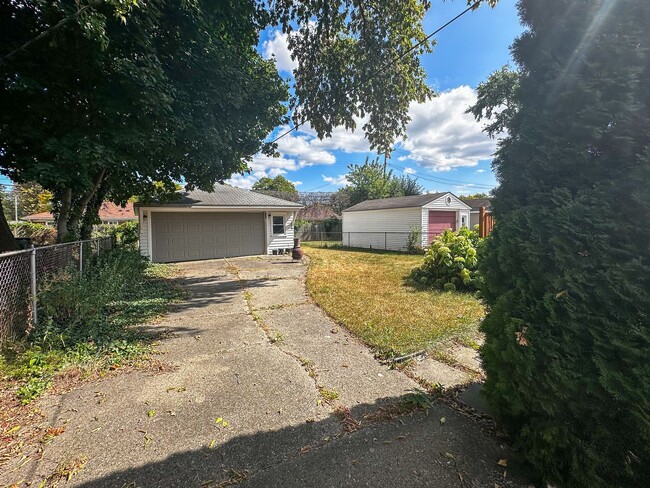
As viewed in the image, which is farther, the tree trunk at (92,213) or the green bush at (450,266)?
the tree trunk at (92,213)

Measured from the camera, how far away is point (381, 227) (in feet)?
61.4

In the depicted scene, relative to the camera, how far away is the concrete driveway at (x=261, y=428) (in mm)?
1894

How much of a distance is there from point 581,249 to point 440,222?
16.1 metres

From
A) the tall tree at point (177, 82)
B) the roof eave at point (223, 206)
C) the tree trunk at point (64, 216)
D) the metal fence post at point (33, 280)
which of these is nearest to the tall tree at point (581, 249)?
the tall tree at point (177, 82)

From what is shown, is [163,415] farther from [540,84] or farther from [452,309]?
[452,309]

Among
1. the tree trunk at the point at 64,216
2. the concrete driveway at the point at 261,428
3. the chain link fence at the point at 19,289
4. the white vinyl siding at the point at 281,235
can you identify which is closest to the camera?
the concrete driveway at the point at 261,428

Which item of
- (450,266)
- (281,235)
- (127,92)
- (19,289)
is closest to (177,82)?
(127,92)

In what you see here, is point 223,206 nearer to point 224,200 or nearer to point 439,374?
point 224,200

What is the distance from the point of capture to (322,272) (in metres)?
9.56

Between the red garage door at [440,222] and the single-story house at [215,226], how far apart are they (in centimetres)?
756

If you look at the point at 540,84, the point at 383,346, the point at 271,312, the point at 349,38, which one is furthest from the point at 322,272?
the point at 540,84

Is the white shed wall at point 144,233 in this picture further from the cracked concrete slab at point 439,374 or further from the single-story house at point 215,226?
the cracked concrete slab at point 439,374

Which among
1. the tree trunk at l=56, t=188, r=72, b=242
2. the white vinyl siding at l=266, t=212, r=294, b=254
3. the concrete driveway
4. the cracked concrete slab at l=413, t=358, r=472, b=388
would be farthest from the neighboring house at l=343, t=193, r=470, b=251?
the tree trunk at l=56, t=188, r=72, b=242

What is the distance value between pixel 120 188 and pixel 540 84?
1108 centimetres
